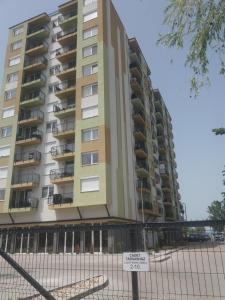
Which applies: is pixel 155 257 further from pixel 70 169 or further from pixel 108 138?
pixel 70 169

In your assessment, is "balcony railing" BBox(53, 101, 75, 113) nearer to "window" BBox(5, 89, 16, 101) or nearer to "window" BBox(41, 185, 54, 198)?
"window" BBox(5, 89, 16, 101)

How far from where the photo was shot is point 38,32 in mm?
43500

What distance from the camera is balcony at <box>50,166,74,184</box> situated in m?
33.8

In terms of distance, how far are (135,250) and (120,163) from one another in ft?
100

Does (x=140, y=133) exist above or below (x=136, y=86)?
below

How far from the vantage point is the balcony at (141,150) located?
42500mm

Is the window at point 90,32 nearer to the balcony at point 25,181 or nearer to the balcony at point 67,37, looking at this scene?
the balcony at point 67,37

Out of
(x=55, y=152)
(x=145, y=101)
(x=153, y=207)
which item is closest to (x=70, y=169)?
(x=55, y=152)

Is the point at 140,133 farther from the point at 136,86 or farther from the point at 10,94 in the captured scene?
the point at 10,94

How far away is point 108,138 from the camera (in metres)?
33.5

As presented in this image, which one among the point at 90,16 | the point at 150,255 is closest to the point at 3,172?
the point at 90,16

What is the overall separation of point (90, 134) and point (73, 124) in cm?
453

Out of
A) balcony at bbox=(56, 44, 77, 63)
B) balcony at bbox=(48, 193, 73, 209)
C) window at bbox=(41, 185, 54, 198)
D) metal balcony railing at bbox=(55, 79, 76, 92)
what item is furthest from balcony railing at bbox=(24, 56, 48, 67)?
balcony at bbox=(48, 193, 73, 209)

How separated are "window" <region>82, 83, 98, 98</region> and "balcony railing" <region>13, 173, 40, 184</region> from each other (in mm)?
10925
